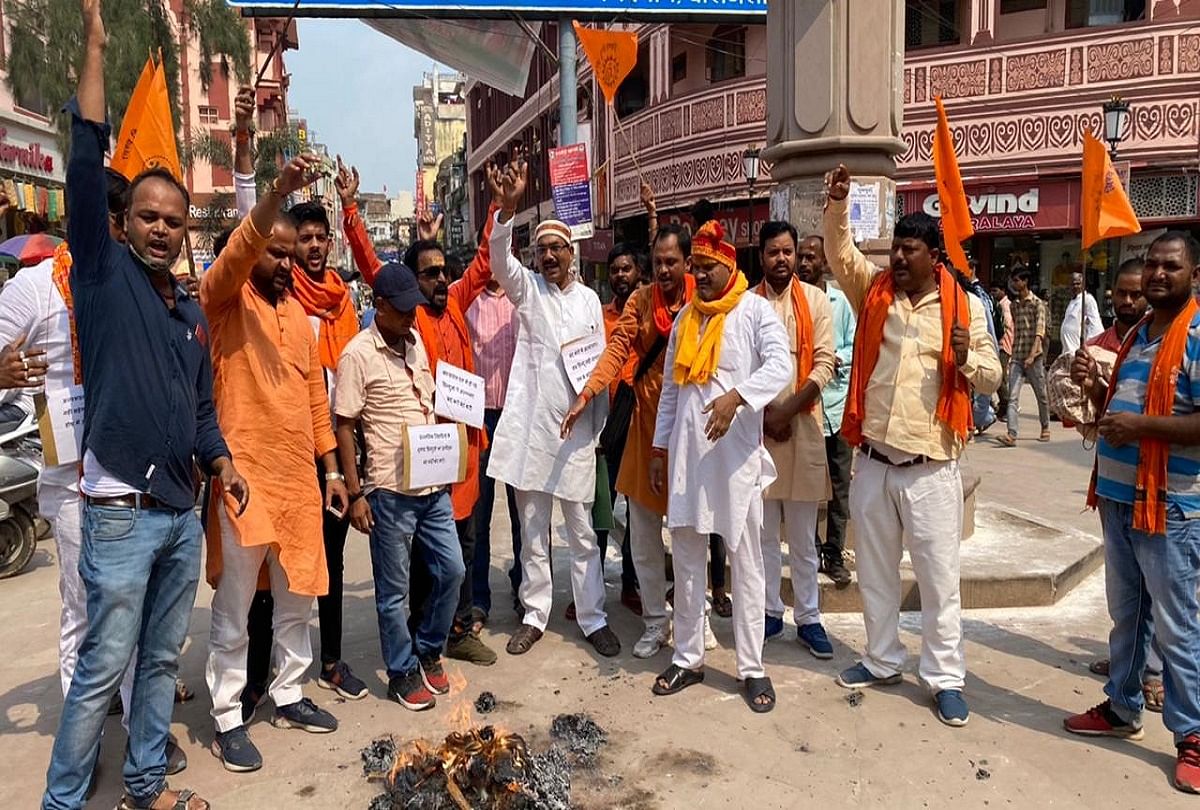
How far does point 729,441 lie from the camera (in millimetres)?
3701

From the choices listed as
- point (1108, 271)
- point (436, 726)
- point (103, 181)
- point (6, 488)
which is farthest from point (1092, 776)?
point (1108, 271)

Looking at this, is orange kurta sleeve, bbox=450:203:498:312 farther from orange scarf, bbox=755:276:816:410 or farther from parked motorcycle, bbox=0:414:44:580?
parked motorcycle, bbox=0:414:44:580

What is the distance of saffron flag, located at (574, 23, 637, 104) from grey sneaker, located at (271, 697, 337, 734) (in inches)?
318

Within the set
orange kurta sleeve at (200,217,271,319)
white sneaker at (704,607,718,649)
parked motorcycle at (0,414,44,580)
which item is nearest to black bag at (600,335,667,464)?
white sneaker at (704,607,718,649)

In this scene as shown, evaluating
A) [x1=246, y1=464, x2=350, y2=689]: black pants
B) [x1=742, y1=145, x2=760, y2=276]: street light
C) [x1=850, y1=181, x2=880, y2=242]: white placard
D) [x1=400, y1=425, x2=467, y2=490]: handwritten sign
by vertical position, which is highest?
[x1=742, y1=145, x2=760, y2=276]: street light

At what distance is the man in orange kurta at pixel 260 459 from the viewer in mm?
3217

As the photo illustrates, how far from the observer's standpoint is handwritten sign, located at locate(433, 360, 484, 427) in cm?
387

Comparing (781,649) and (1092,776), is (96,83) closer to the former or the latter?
(781,649)

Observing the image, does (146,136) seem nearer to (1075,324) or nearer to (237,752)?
(237,752)

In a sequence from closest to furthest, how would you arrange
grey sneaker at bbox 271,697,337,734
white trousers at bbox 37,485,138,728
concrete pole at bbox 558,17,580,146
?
white trousers at bbox 37,485,138,728 < grey sneaker at bbox 271,697,337,734 < concrete pole at bbox 558,17,580,146

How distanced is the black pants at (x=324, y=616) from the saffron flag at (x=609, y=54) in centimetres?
748

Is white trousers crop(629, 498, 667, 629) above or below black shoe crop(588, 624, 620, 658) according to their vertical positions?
above

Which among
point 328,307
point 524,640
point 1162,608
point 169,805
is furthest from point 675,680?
point 328,307

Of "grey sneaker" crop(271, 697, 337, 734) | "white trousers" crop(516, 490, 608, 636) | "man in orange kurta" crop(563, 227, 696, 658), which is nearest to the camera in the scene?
"grey sneaker" crop(271, 697, 337, 734)
